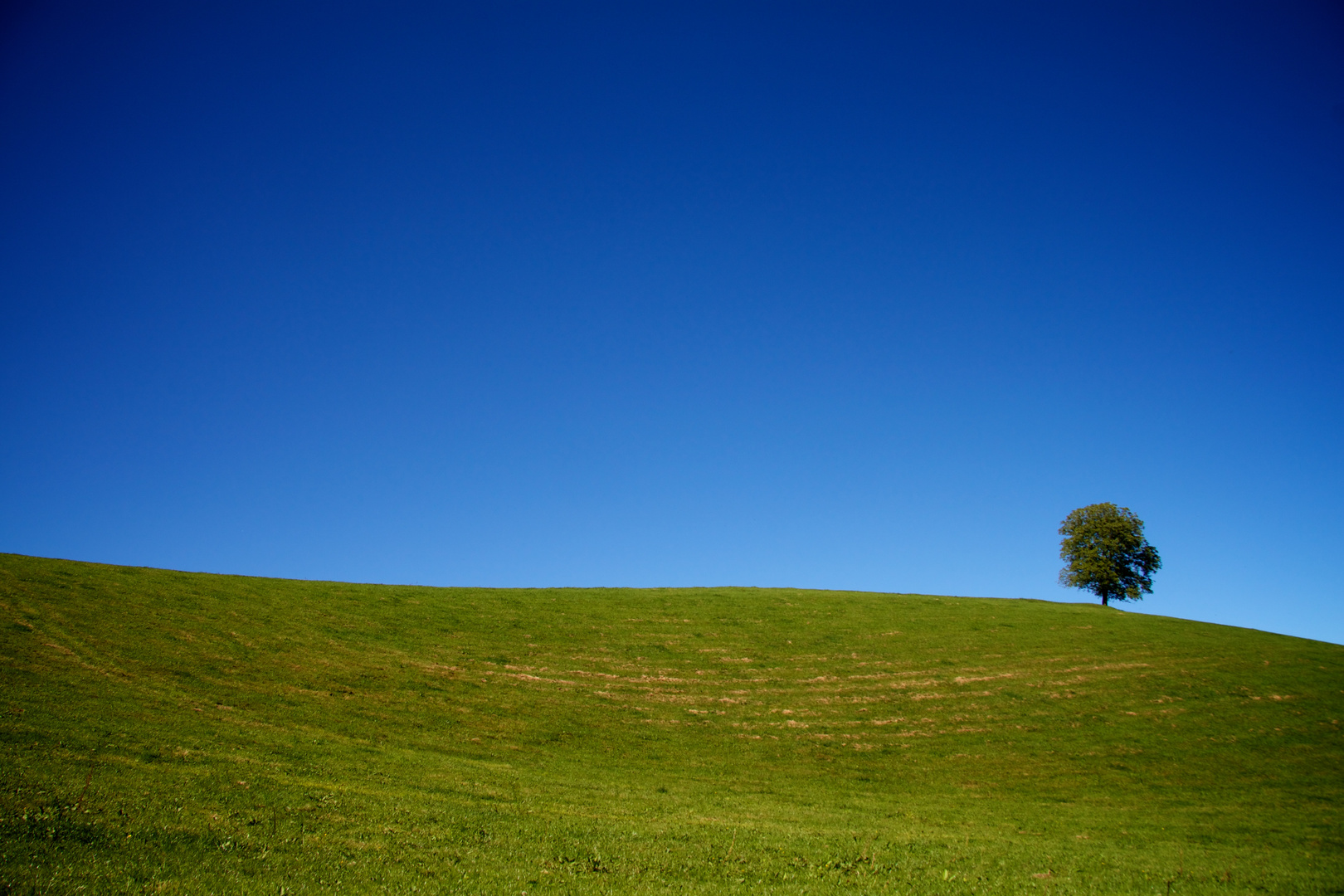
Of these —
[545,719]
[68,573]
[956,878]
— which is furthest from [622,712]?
[68,573]

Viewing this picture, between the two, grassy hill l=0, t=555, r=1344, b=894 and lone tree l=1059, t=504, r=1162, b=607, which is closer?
grassy hill l=0, t=555, r=1344, b=894

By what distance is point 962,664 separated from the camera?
45031mm

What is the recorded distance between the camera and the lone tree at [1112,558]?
227ft

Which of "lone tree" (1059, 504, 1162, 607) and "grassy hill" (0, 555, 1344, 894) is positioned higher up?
"lone tree" (1059, 504, 1162, 607)

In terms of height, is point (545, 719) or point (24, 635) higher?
point (24, 635)

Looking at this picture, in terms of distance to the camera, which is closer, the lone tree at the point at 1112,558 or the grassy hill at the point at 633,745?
the grassy hill at the point at 633,745

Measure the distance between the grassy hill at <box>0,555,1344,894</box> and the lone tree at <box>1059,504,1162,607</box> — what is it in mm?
11573

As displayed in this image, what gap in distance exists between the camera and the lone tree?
6919 centimetres

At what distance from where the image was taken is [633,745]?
104 feet

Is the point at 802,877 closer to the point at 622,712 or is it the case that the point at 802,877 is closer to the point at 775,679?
the point at 622,712

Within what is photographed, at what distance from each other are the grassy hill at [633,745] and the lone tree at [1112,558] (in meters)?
11.6

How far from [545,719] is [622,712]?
4.42 metres

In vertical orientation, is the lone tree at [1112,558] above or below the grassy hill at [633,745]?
above

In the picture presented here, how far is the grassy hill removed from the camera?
15.4 m
